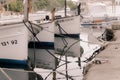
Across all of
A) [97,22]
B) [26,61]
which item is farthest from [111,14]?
[26,61]

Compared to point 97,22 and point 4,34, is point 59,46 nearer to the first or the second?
point 4,34

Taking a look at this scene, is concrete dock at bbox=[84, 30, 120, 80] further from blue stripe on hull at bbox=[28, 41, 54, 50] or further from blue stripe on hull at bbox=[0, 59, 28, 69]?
blue stripe on hull at bbox=[28, 41, 54, 50]

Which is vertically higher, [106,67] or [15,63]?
[106,67]

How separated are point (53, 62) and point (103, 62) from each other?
4806 millimetres

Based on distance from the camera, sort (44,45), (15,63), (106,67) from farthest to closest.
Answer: (44,45), (15,63), (106,67)

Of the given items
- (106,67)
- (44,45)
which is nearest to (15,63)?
(106,67)

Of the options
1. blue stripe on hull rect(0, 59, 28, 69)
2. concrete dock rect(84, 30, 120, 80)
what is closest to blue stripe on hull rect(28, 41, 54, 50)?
blue stripe on hull rect(0, 59, 28, 69)

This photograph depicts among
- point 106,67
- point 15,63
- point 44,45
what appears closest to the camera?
point 106,67

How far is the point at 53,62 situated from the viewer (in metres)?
16.3

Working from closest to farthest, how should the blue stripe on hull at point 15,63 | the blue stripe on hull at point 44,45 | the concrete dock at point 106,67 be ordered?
the concrete dock at point 106,67 < the blue stripe on hull at point 15,63 < the blue stripe on hull at point 44,45

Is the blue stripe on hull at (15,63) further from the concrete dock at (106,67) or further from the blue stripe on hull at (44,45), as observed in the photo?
the blue stripe on hull at (44,45)

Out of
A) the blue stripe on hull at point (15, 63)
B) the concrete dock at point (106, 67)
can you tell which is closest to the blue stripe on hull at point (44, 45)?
the blue stripe on hull at point (15, 63)

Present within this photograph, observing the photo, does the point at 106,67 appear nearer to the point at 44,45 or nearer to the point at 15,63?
the point at 15,63

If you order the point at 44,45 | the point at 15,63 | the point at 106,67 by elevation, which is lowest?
the point at 44,45
